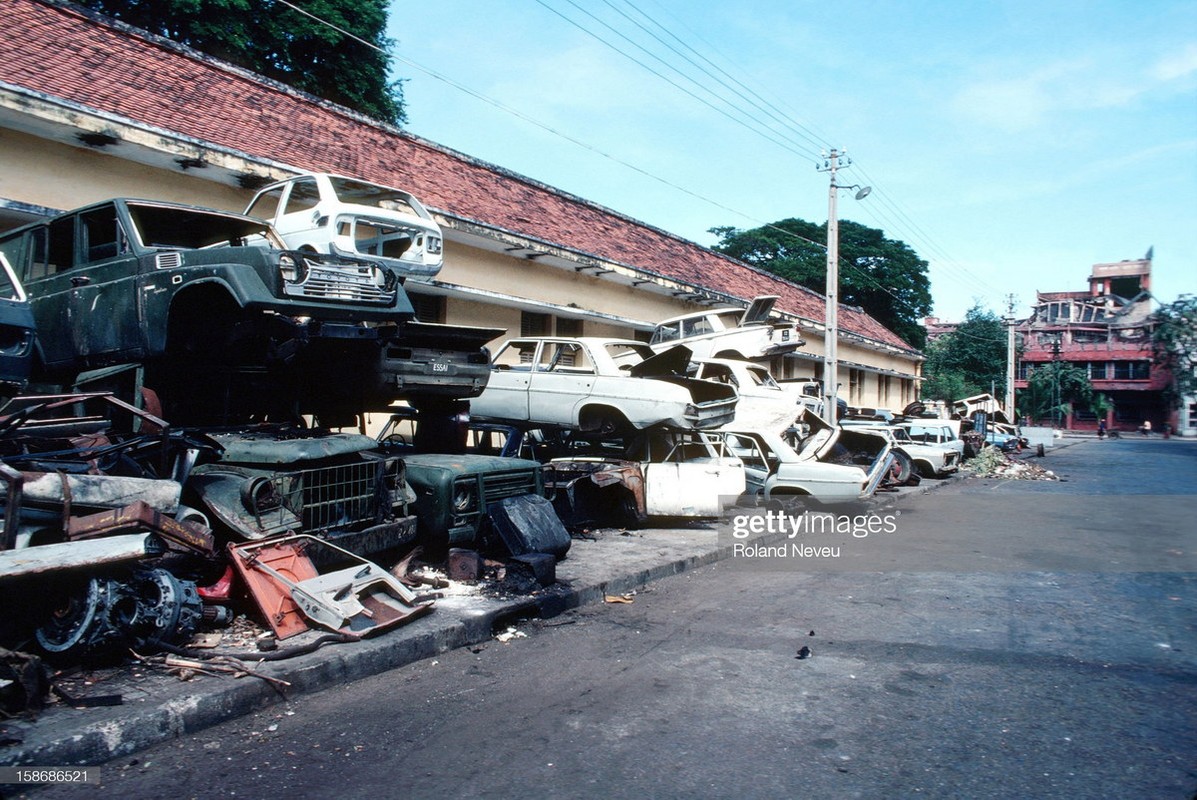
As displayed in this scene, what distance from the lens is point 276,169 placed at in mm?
10570

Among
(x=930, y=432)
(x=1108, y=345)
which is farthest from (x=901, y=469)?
(x=1108, y=345)

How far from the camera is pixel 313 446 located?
5676mm

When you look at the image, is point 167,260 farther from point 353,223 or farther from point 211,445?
point 353,223

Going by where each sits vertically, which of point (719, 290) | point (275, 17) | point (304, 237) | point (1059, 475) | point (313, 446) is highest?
point (275, 17)

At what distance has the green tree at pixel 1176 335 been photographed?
114ft

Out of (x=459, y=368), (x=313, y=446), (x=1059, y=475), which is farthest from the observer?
(x=1059, y=475)

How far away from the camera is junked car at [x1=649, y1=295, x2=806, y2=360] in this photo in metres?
16.6

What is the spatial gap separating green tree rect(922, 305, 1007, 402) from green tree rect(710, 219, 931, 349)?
4.67 m

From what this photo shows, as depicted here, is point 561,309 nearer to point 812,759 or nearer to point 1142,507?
point 1142,507

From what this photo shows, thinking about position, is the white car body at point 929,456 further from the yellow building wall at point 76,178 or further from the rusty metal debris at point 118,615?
the rusty metal debris at point 118,615

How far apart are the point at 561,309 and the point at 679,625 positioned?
1069cm

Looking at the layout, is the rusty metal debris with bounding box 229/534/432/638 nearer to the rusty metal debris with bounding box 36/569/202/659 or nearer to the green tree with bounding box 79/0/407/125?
the rusty metal debris with bounding box 36/569/202/659

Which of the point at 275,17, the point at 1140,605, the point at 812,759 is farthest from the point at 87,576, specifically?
the point at 275,17

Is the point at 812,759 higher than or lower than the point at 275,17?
lower
